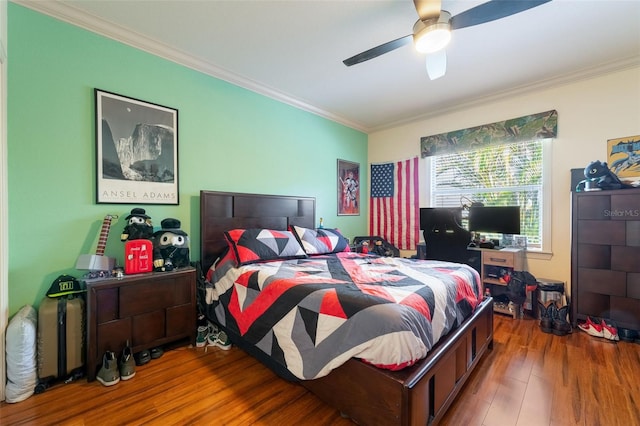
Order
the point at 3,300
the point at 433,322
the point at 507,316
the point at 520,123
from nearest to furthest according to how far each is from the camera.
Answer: the point at 433,322
the point at 3,300
the point at 507,316
the point at 520,123

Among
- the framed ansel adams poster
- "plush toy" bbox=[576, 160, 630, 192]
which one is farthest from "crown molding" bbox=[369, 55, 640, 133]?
the framed ansel adams poster

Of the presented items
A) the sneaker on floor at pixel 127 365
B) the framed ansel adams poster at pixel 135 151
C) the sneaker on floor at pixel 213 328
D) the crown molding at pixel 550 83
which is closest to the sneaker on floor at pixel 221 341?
the sneaker on floor at pixel 213 328

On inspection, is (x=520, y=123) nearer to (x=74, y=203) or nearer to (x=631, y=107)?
(x=631, y=107)

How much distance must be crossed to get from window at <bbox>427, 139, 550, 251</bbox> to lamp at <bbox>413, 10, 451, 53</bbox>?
7.00 feet

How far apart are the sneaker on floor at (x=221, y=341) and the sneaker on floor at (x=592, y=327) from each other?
3248 millimetres

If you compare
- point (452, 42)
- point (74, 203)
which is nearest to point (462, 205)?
point (452, 42)

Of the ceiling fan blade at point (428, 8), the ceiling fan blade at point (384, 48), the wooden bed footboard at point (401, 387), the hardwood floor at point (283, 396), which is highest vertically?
the ceiling fan blade at point (428, 8)

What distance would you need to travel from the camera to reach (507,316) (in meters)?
2.96

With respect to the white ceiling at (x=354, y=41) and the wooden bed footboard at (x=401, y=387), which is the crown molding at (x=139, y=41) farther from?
the wooden bed footboard at (x=401, y=387)

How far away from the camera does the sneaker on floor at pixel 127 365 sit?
1.79 meters

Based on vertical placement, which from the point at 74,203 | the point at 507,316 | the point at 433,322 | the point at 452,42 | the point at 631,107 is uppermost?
the point at 452,42

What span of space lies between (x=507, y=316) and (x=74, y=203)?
13.9ft

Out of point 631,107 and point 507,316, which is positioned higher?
point 631,107

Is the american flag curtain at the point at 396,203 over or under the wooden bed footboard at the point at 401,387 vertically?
over
